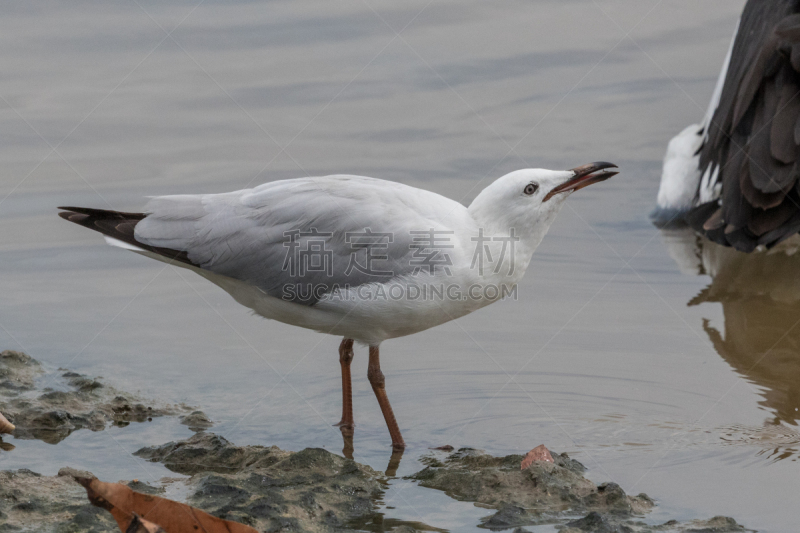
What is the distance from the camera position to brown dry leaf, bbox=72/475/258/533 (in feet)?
11.4

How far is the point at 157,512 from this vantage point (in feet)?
11.6

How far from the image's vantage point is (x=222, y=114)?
35.2 feet

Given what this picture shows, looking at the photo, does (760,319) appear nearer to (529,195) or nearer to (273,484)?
(529,195)

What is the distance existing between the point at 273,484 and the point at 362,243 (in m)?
1.31

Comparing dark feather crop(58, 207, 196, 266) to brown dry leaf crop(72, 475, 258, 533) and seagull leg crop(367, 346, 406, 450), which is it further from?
brown dry leaf crop(72, 475, 258, 533)

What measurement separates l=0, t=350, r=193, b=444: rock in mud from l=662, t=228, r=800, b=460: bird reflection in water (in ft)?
10.5

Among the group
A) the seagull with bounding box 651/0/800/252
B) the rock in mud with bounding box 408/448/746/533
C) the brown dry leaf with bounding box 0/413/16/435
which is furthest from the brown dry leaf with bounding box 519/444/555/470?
the seagull with bounding box 651/0/800/252

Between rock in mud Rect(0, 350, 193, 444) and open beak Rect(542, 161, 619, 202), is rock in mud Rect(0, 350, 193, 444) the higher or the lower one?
the lower one

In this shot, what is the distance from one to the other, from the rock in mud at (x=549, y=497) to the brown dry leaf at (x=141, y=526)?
1399 mm

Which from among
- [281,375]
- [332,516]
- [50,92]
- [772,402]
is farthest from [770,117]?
[50,92]

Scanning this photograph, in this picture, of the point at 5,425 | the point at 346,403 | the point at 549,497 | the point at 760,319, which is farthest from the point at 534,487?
the point at 760,319

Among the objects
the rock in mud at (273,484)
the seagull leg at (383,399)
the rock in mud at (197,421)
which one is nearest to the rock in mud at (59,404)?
the rock in mud at (197,421)

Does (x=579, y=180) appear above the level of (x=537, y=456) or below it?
above

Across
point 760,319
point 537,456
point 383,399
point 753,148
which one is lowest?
point 537,456
